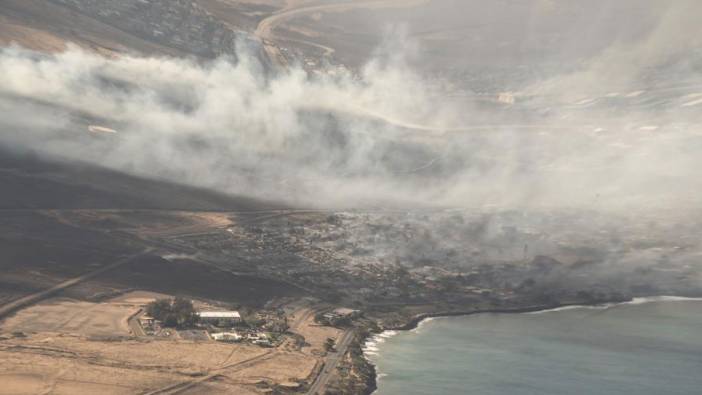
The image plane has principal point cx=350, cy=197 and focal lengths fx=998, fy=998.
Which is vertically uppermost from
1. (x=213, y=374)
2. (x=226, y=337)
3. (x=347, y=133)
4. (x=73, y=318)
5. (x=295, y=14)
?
(x=295, y=14)

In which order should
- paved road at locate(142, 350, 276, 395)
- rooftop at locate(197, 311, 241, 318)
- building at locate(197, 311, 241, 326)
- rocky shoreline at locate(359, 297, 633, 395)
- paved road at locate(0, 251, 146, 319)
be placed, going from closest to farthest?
paved road at locate(142, 350, 276, 395)
paved road at locate(0, 251, 146, 319)
building at locate(197, 311, 241, 326)
rooftop at locate(197, 311, 241, 318)
rocky shoreline at locate(359, 297, 633, 395)

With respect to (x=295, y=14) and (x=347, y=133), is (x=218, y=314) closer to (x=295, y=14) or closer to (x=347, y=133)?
(x=347, y=133)

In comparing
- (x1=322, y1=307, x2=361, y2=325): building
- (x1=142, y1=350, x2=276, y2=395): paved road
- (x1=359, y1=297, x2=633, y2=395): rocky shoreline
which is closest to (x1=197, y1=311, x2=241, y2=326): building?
(x1=142, y1=350, x2=276, y2=395): paved road

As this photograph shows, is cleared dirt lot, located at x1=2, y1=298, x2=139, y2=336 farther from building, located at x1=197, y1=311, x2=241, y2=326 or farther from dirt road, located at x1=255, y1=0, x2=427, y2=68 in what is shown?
dirt road, located at x1=255, y1=0, x2=427, y2=68

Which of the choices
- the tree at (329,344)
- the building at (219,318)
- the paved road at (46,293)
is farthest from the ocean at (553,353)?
the paved road at (46,293)

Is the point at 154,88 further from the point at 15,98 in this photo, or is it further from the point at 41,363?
the point at 41,363

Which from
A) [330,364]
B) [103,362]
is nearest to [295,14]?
[330,364]

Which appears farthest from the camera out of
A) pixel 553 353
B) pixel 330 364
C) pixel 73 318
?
pixel 553 353
